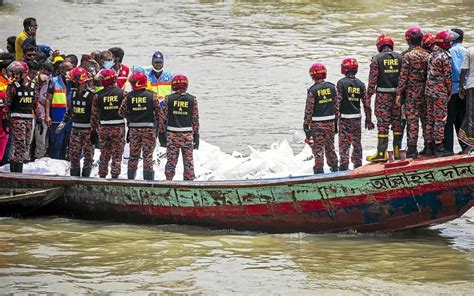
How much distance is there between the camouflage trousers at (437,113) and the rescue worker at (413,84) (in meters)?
0.24

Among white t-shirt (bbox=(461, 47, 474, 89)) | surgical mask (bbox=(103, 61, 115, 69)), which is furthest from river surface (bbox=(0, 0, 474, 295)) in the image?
surgical mask (bbox=(103, 61, 115, 69))

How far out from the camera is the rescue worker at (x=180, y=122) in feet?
43.8

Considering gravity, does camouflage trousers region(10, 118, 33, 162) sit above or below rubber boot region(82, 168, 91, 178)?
above

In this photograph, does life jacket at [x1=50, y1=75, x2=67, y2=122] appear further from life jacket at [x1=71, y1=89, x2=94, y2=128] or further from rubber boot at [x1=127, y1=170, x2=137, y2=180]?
rubber boot at [x1=127, y1=170, x2=137, y2=180]

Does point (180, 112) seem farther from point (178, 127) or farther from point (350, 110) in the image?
point (350, 110)

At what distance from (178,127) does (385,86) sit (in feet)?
9.01

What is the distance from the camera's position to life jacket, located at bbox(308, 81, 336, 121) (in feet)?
43.9

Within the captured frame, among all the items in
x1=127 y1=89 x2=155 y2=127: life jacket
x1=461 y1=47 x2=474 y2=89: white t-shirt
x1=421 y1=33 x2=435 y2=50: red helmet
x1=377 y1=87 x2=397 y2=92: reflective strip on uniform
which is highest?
x1=421 y1=33 x2=435 y2=50: red helmet

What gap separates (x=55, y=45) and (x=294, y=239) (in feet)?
62.9

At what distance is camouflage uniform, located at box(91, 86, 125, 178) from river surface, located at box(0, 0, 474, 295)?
3.27ft

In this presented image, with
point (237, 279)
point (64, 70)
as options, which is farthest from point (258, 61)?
point (237, 279)

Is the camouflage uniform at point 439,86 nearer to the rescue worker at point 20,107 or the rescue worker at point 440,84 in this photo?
the rescue worker at point 440,84

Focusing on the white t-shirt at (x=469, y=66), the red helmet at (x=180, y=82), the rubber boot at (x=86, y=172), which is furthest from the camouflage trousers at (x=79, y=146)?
the white t-shirt at (x=469, y=66)

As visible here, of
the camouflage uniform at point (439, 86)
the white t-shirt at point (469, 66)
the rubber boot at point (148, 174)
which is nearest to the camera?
the white t-shirt at point (469, 66)
